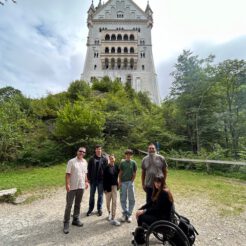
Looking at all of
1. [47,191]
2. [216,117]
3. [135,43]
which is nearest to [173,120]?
[216,117]

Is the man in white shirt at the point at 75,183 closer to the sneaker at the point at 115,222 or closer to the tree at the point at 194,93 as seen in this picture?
the sneaker at the point at 115,222

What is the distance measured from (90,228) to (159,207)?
1964 millimetres

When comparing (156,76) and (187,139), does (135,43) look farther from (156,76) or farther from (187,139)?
(187,139)

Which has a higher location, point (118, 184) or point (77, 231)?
point (118, 184)

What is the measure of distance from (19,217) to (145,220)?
12.3ft

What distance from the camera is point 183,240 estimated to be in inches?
131

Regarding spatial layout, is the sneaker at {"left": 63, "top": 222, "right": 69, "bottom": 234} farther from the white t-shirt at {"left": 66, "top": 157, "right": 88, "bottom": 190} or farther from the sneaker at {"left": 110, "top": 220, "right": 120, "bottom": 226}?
the sneaker at {"left": 110, "top": 220, "right": 120, "bottom": 226}

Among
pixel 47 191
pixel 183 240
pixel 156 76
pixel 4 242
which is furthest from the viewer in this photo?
pixel 156 76

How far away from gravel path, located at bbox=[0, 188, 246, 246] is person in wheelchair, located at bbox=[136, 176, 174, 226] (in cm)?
72

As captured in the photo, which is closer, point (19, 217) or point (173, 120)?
point (19, 217)

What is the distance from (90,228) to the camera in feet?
16.1

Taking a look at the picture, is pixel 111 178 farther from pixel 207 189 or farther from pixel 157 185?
pixel 207 189

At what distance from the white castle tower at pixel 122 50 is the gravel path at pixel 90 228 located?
145ft

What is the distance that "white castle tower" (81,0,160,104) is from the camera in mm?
50875
